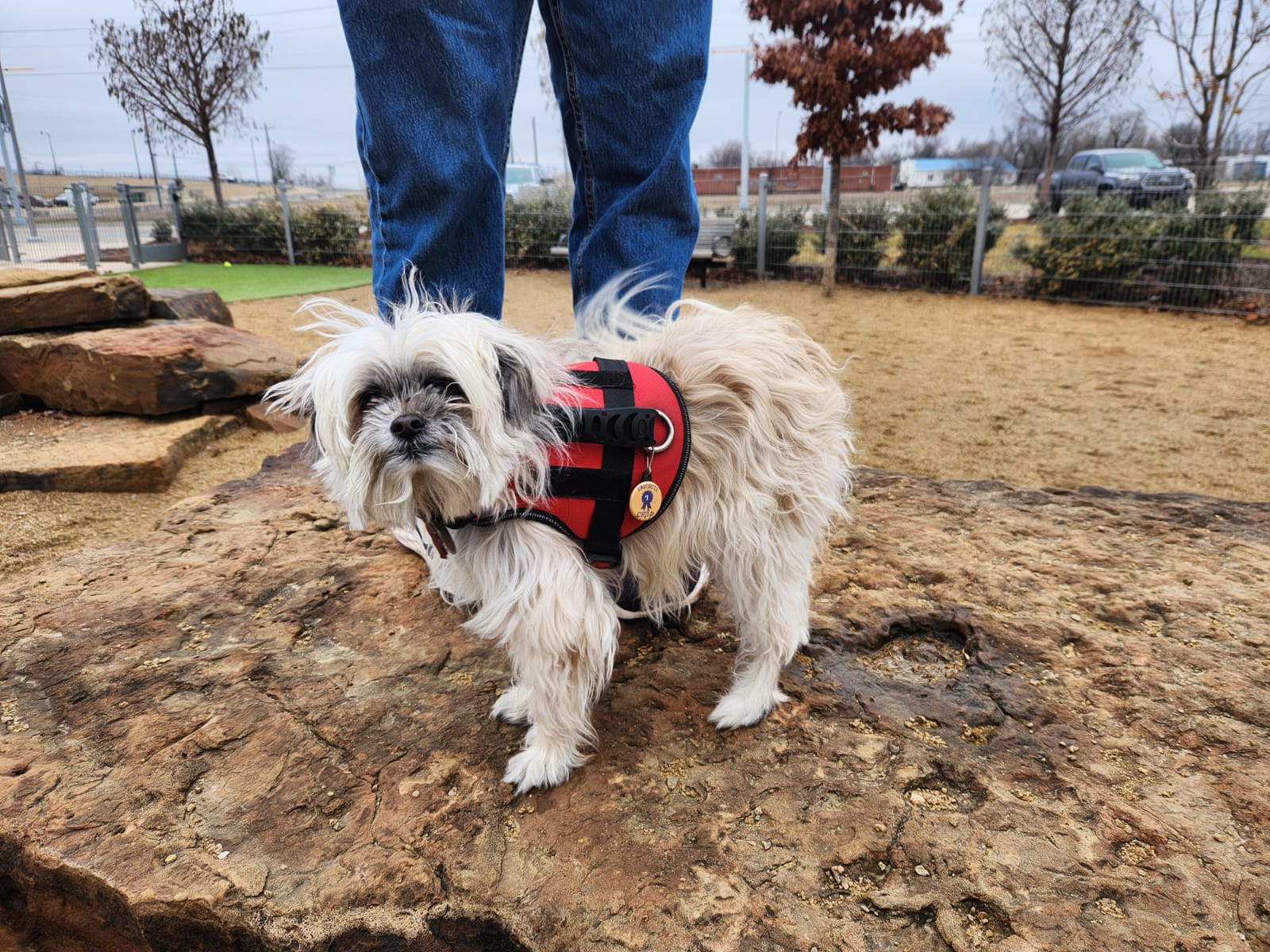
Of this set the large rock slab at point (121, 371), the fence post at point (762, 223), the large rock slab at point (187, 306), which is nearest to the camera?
the large rock slab at point (121, 371)

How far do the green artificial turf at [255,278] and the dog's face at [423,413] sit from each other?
1083 centimetres

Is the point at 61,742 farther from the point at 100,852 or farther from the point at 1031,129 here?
the point at 1031,129

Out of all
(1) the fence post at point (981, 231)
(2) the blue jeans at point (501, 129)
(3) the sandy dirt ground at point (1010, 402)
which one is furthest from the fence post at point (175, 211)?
(2) the blue jeans at point (501, 129)

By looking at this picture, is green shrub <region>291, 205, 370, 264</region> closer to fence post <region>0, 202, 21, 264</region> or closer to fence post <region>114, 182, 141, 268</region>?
fence post <region>114, 182, 141, 268</region>

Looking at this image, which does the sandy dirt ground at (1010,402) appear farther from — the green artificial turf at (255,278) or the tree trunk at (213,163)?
the tree trunk at (213,163)

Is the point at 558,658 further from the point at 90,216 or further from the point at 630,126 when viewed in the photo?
the point at 90,216

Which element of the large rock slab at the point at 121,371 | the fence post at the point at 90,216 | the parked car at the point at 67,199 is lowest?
the large rock slab at the point at 121,371

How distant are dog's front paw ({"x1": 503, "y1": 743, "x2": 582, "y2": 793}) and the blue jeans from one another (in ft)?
3.72

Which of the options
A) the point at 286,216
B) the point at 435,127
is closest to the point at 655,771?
the point at 435,127

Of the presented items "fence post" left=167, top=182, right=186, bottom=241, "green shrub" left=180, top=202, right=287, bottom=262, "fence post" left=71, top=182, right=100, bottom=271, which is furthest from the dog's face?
"fence post" left=167, top=182, right=186, bottom=241

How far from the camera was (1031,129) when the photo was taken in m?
38.5

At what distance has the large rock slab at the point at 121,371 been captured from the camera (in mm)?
4461

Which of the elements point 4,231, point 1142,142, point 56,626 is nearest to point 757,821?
point 56,626

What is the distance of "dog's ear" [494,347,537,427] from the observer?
64.7 inches
